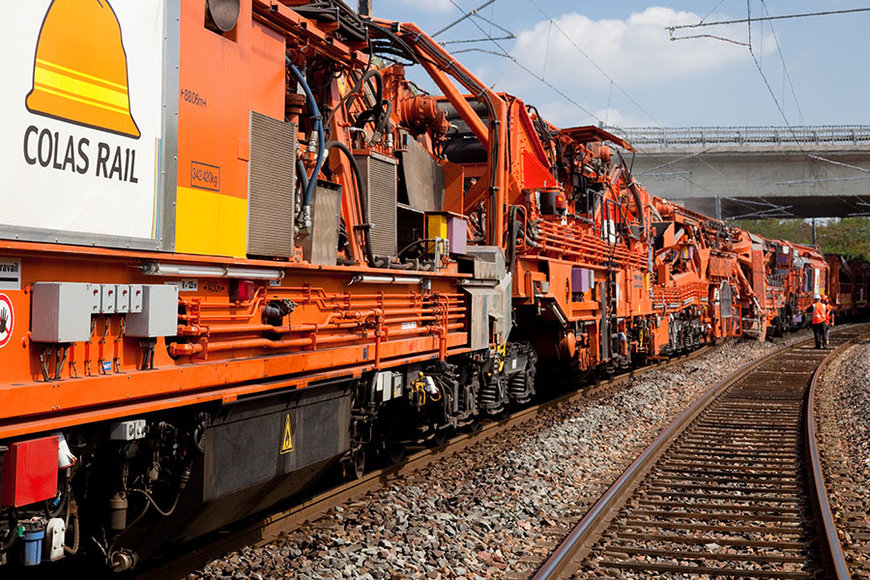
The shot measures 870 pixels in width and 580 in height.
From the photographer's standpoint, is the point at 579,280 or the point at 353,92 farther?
the point at 579,280

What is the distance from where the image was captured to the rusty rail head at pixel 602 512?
5.46m

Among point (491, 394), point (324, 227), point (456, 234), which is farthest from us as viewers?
point (491, 394)

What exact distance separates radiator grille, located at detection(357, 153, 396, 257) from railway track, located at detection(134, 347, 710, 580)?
6.95ft

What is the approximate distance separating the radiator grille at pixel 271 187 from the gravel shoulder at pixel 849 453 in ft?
14.9

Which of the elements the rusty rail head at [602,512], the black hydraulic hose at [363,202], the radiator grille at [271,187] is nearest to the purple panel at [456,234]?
the black hydraulic hose at [363,202]

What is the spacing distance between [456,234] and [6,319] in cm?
522

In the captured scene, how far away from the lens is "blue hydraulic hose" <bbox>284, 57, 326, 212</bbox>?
569 cm

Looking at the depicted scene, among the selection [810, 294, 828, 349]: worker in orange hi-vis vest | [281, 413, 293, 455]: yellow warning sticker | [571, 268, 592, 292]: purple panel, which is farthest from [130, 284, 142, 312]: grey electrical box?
[810, 294, 828, 349]: worker in orange hi-vis vest

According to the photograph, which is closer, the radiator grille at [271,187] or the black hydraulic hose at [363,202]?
the radiator grille at [271,187]

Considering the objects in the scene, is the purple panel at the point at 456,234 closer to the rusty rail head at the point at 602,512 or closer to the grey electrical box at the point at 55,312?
the rusty rail head at the point at 602,512

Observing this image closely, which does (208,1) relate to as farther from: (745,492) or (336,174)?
(745,492)

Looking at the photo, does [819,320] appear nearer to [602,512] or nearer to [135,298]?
[602,512]

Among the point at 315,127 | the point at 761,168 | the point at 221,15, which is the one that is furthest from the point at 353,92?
the point at 761,168

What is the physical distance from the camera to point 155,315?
3.96 metres
